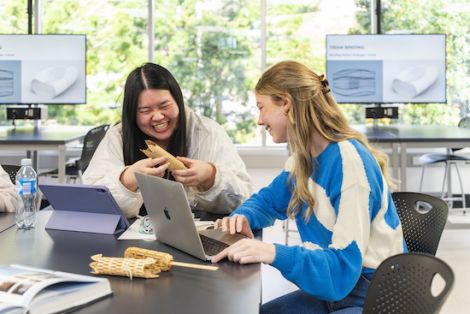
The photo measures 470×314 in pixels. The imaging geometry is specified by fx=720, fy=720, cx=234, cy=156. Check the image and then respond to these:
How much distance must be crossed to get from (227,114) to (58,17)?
1.87m

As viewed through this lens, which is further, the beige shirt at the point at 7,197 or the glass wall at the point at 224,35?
the glass wall at the point at 224,35

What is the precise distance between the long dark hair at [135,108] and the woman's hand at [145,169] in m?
0.23

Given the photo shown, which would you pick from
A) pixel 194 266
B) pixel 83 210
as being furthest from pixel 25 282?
pixel 83 210

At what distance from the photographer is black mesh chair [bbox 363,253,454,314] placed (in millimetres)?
1367

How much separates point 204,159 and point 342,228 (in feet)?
3.17

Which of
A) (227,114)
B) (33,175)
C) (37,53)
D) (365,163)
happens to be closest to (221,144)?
(33,175)

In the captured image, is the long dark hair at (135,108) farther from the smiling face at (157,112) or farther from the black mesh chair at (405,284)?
the black mesh chair at (405,284)

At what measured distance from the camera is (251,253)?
1.65m

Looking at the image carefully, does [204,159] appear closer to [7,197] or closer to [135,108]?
[135,108]

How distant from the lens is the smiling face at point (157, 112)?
2424mm

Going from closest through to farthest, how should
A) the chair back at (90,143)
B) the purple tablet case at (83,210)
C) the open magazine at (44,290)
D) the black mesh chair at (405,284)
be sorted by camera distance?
the open magazine at (44,290) → the black mesh chair at (405,284) → the purple tablet case at (83,210) → the chair back at (90,143)

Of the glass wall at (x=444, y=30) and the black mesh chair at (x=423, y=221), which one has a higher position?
the glass wall at (x=444, y=30)

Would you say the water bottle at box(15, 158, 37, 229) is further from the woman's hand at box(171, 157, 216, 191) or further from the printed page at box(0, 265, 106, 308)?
the printed page at box(0, 265, 106, 308)

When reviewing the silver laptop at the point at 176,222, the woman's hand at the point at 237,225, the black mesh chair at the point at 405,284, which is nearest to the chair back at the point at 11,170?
the silver laptop at the point at 176,222
